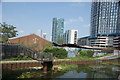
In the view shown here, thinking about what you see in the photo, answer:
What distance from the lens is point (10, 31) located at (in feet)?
153

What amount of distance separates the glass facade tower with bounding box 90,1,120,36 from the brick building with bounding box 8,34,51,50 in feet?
295

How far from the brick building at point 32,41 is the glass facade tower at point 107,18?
295ft

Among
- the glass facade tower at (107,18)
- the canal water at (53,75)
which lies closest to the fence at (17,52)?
the canal water at (53,75)

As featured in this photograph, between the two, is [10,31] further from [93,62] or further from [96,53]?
[96,53]

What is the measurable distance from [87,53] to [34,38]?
2487cm

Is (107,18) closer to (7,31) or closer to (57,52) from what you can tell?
(57,52)

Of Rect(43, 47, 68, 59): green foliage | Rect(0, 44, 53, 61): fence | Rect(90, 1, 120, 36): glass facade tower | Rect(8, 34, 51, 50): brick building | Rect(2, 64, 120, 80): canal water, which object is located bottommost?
Rect(2, 64, 120, 80): canal water

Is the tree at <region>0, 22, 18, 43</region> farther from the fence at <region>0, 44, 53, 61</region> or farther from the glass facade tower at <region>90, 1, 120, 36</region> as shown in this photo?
the glass facade tower at <region>90, 1, 120, 36</region>

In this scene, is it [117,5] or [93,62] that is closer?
[93,62]

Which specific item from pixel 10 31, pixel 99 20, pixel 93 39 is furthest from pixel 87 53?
pixel 99 20

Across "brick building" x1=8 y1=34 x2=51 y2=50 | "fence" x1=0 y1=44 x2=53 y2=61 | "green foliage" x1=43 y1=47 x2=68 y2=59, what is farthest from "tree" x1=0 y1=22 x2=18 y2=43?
"fence" x1=0 y1=44 x2=53 y2=61

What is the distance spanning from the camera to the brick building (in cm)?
5305

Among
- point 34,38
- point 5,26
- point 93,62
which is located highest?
point 5,26

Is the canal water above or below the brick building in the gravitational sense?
below
